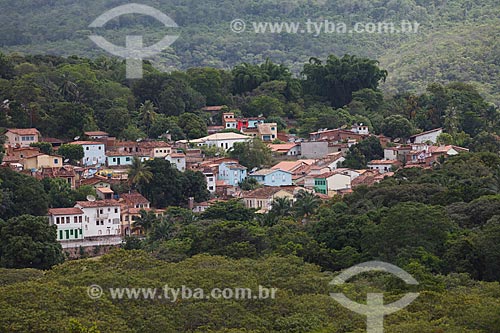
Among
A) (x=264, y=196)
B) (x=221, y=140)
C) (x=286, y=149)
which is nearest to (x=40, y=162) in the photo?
(x=264, y=196)

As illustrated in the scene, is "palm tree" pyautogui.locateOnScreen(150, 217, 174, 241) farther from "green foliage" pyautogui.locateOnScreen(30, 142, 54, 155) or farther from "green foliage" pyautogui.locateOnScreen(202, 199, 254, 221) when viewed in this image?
"green foliage" pyautogui.locateOnScreen(30, 142, 54, 155)

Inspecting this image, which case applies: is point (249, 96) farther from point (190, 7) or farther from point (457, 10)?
point (190, 7)

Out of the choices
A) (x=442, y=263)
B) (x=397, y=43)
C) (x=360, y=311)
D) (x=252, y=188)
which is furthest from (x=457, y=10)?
(x=360, y=311)

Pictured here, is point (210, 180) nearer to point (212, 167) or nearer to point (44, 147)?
point (212, 167)

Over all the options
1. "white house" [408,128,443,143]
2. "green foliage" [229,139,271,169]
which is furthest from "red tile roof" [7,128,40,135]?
"white house" [408,128,443,143]

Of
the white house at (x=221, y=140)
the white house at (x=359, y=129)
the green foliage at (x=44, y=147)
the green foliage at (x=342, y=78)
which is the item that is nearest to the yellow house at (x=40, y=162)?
the green foliage at (x=44, y=147)

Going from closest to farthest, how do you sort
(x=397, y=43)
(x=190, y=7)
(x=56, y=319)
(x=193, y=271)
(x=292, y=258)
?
(x=56, y=319), (x=193, y=271), (x=292, y=258), (x=397, y=43), (x=190, y=7)

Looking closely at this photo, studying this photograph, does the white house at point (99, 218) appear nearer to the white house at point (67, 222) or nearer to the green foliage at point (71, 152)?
the white house at point (67, 222)
